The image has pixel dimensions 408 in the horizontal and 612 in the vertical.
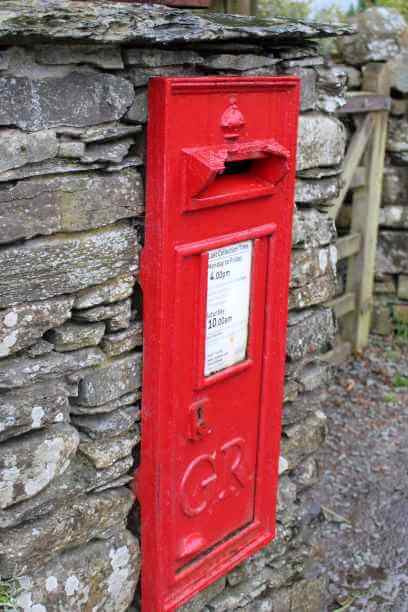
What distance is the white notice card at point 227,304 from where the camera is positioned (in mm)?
2225

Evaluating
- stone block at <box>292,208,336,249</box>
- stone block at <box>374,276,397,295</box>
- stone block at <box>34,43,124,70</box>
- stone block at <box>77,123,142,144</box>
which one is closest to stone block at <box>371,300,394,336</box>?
stone block at <box>374,276,397,295</box>

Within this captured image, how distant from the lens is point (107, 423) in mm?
2135

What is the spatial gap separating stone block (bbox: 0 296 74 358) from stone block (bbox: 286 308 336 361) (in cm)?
100

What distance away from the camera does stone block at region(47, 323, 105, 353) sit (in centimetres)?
197

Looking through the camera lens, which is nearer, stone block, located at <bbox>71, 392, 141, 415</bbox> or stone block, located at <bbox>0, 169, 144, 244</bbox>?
stone block, located at <bbox>0, 169, 144, 244</bbox>

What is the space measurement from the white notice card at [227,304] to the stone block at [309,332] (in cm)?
38

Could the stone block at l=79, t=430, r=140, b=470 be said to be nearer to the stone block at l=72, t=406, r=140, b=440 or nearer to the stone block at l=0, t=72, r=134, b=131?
the stone block at l=72, t=406, r=140, b=440

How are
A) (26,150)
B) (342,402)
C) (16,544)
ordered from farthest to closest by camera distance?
(342,402) → (16,544) → (26,150)

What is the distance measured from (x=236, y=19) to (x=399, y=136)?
3.70 meters

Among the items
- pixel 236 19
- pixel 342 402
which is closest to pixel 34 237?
pixel 236 19

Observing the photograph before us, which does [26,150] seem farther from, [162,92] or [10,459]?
[10,459]

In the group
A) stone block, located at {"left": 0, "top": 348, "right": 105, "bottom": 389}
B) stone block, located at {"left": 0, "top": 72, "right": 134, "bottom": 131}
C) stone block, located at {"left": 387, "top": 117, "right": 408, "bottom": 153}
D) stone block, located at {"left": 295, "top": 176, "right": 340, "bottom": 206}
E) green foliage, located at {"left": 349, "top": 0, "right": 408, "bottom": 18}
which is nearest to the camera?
stone block, located at {"left": 0, "top": 72, "right": 134, "bottom": 131}

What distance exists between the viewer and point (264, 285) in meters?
2.42

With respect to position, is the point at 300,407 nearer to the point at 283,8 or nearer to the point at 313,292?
the point at 313,292
